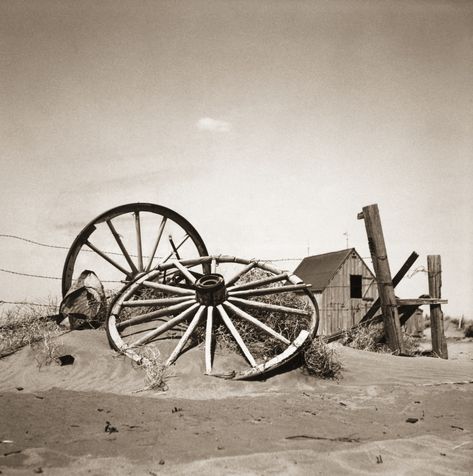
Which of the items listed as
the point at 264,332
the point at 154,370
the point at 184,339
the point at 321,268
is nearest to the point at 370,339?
the point at 264,332

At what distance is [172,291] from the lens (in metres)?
6.23

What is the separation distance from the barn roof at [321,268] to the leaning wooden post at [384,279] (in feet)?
34.9

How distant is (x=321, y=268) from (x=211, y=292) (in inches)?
576

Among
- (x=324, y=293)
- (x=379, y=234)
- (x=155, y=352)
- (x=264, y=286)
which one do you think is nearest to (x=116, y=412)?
(x=155, y=352)

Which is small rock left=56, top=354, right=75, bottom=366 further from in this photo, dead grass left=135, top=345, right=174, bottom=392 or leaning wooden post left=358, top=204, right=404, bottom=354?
leaning wooden post left=358, top=204, right=404, bottom=354

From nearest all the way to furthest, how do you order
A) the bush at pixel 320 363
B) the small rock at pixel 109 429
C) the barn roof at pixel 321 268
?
1. the small rock at pixel 109 429
2. the bush at pixel 320 363
3. the barn roof at pixel 321 268

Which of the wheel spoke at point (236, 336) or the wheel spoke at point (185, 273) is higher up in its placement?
the wheel spoke at point (185, 273)

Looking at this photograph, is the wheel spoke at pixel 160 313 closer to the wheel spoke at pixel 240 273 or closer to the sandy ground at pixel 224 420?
the sandy ground at pixel 224 420

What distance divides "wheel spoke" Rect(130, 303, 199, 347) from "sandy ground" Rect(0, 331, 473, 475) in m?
0.36

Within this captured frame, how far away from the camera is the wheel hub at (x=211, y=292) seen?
223 inches

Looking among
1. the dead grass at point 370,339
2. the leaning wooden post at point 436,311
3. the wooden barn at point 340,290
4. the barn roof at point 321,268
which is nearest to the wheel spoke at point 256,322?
the dead grass at point 370,339

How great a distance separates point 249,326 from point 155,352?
53.8 inches

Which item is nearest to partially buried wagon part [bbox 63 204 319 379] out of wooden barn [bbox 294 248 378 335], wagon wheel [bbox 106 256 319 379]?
wagon wheel [bbox 106 256 319 379]

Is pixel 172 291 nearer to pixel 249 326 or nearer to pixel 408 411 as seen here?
pixel 249 326
